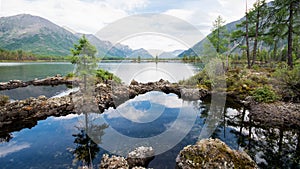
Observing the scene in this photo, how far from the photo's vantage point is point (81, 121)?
11.0m

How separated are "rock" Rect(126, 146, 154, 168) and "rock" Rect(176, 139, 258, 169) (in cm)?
139

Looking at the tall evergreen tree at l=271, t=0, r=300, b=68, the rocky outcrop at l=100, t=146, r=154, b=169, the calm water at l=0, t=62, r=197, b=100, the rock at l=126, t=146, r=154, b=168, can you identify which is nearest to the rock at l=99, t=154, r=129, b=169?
the rocky outcrop at l=100, t=146, r=154, b=169

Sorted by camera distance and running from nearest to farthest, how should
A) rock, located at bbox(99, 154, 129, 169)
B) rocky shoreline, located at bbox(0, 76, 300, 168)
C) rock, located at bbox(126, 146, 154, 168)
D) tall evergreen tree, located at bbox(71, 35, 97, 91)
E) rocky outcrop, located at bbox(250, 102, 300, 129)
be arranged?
rock, located at bbox(99, 154, 129, 169) < rock, located at bbox(126, 146, 154, 168) < rocky shoreline, located at bbox(0, 76, 300, 168) < rocky outcrop, located at bbox(250, 102, 300, 129) < tall evergreen tree, located at bbox(71, 35, 97, 91)

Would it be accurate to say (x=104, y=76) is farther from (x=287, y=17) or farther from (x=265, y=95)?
(x=287, y=17)

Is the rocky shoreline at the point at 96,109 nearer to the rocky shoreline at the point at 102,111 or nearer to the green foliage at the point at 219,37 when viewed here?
the rocky shoreline at the point at 102,111

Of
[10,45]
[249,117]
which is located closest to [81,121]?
[249,117]

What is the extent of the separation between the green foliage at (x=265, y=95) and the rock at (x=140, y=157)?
10878 millimetres

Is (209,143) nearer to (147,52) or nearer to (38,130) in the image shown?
(147,52)

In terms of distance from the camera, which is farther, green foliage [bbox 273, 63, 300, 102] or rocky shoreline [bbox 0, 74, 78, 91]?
rocky shoreline [bbox 0, 74, 78, 91]

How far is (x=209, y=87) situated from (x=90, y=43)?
49.3 feet

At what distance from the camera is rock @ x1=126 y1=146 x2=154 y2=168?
20.5 ft

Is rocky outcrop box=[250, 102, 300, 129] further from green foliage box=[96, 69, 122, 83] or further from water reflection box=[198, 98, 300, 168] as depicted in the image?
green foliage box=[96, 69, 122, 83]

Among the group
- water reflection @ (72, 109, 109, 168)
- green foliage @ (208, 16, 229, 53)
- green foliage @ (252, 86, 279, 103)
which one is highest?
green foliage @ (208, 16, 229, 53)

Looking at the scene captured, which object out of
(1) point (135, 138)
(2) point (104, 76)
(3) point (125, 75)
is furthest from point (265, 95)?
(3) point (125, 75)
